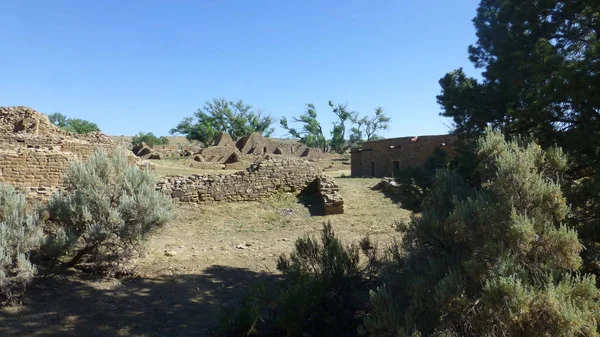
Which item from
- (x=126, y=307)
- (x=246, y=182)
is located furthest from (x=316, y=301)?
(x=246, y=182)

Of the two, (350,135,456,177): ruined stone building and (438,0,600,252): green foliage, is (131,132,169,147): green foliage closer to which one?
(350,135,456,177): ruined stone building

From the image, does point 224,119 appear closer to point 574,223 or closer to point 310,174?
point 310,174

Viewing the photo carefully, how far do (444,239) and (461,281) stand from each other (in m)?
0.62

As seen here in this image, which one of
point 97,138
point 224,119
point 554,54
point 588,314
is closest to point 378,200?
point 554,54

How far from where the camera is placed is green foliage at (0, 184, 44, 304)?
16.6 feet

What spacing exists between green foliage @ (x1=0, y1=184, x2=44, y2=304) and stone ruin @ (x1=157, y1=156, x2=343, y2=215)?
5692 mm

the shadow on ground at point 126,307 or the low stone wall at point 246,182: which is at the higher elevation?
the low stone wall at point 246,182

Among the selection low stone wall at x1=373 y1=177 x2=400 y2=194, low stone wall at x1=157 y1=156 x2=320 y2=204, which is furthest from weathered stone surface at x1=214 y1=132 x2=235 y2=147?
low stone wall at x1=373 y1=177 x2=400 y2=194

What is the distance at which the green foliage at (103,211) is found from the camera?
6.07m

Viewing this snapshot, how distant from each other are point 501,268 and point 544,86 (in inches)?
103

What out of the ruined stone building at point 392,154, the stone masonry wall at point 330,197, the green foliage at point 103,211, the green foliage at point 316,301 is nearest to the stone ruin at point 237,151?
the ruined stone building at point 392,154

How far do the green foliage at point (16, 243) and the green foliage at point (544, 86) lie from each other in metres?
6.10

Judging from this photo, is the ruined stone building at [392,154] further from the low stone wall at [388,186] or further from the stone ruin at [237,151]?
the stone ruin at [237,151]

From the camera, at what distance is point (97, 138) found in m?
16.8
